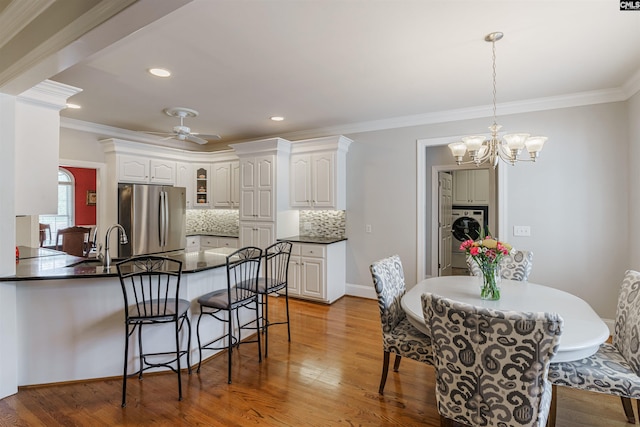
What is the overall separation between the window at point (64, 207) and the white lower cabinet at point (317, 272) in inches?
241

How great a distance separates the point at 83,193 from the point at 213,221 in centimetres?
389

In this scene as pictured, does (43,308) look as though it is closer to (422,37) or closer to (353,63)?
(353,63)

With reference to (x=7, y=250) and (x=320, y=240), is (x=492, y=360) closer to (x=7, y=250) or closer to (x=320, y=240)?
(x=7, y=250)

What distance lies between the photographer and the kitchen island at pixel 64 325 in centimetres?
231

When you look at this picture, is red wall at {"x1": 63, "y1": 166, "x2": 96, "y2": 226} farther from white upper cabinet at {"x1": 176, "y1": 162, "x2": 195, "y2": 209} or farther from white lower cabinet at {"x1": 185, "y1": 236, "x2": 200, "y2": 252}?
white lower cabinet at {"x1": 185, "y1": 236, "x2": 200, "y2": 252}

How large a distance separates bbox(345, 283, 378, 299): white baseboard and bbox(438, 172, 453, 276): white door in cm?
172

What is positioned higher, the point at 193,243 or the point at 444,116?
the point at 444,116

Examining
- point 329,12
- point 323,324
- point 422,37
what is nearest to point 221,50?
point 329,12

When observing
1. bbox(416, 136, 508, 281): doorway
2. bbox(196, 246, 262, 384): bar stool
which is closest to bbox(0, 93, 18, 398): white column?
bbox(196, 246, 262, 384): bar stool

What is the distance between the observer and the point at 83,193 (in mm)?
7508

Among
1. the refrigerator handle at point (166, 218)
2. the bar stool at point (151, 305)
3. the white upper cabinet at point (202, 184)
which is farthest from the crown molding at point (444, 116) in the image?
the bar stool at point (151, 305)

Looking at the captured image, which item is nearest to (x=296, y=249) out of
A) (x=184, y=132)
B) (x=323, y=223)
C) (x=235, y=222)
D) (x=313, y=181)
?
(x=323, y=223)

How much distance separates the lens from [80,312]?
7.99ft

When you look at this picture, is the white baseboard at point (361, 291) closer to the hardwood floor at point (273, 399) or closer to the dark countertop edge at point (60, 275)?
the hardwood floor at point (273, 399)
